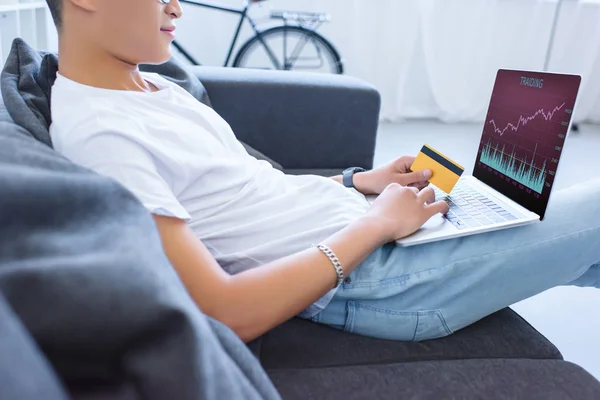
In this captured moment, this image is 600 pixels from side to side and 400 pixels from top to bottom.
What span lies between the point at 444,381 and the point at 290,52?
113 inches

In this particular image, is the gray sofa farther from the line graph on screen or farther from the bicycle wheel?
the bicycle wheel

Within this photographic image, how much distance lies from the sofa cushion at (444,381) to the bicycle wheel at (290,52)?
2.59 m

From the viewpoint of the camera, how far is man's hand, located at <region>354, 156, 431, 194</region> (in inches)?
38.4

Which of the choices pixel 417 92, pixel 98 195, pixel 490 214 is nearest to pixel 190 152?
pixel 98 195

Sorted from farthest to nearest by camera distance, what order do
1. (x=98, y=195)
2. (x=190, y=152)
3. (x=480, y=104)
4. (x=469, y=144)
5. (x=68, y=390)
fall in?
(x=480, y=104)
(x=469, y=144)
(x=190, y=152)
(x=98, y=195)
(x=68, y=390)

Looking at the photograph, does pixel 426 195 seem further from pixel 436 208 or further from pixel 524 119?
pixel 524 119

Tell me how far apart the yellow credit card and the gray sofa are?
247 millimetres

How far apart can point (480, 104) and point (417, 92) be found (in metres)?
0.45

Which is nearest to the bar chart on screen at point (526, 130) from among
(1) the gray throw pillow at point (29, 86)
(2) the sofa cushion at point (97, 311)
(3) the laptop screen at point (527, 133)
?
(3) the laptop screen at point (527, 133)

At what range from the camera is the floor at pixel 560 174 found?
1.29m

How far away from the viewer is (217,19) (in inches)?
122

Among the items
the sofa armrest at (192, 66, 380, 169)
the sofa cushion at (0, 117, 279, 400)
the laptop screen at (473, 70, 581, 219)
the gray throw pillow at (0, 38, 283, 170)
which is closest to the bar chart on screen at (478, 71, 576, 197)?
the laptop screen at (473, 70, 581, 219)

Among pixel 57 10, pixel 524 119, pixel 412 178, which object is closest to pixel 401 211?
pixel 412 178

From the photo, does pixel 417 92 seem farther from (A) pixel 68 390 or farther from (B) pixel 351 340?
(A) pixel 68 390
